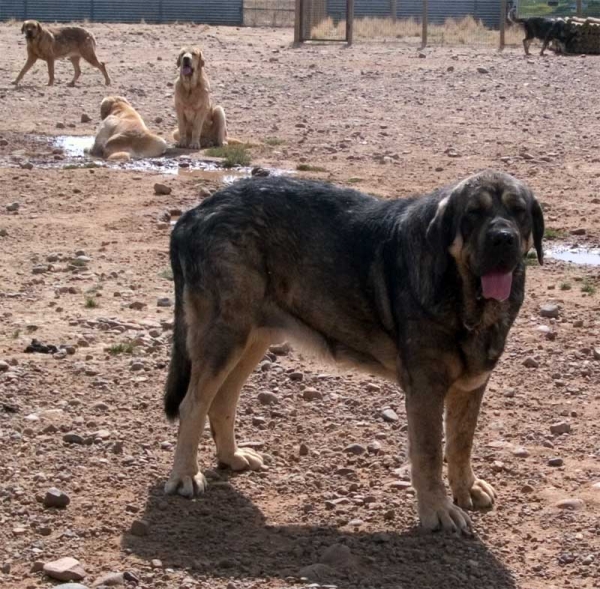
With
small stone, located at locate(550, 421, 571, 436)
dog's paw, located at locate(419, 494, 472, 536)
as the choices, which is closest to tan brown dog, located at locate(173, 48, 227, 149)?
small stone, located at locate(550, 421, 571, 436)

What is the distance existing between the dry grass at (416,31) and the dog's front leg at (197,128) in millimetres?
21298

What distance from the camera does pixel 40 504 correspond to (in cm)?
634

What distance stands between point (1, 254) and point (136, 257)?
1215 mm

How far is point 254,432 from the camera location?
7.63m

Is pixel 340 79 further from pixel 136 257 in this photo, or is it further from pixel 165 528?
pixel 165 528

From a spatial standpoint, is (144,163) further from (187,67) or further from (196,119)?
(187,67)

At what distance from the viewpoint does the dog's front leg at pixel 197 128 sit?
19.8 m

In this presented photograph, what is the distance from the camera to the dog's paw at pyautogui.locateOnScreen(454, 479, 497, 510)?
6.61m

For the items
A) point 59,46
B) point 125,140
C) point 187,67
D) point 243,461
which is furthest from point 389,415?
point 59,46

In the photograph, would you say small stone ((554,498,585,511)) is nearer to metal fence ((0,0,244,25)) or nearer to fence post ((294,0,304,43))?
fence post ((294,0,304,43))

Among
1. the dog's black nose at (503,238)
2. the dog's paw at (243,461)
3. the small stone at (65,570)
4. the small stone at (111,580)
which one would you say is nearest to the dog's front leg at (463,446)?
the dog's black nose at (503,238)

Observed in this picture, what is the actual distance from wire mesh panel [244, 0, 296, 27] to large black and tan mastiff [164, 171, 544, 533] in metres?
46.9

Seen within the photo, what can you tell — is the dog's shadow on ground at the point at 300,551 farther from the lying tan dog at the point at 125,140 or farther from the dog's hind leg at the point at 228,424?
the lying tan dog at the point at 125,140

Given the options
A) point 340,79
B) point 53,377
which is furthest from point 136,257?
point 340,79
